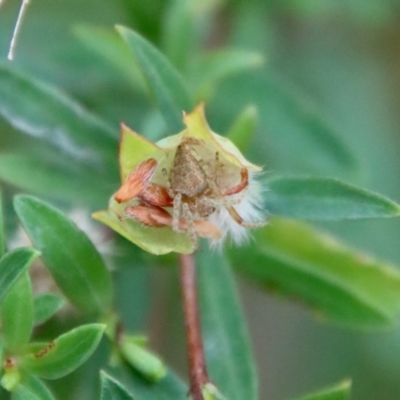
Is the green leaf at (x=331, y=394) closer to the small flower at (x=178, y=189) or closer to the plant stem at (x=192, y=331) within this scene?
the plant stem at (x=192, y=331)

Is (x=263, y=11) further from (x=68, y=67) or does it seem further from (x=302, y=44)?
(x=68, y=67)

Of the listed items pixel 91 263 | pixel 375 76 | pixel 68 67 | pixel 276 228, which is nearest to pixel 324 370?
pixel 375 76

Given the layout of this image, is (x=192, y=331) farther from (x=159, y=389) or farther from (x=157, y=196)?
(x=157, y=196)

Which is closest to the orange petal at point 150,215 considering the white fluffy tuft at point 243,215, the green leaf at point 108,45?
the white fluffy tuft at point 243,215

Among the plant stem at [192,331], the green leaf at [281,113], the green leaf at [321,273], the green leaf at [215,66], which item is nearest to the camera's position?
the plant stem at [192,331]

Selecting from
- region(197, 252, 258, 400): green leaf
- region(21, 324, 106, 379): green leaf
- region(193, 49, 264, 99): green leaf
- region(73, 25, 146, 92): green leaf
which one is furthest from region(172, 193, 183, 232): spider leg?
region(73, 25, 146, 92): green leaf

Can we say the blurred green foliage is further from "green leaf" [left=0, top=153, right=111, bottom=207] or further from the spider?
the spider
